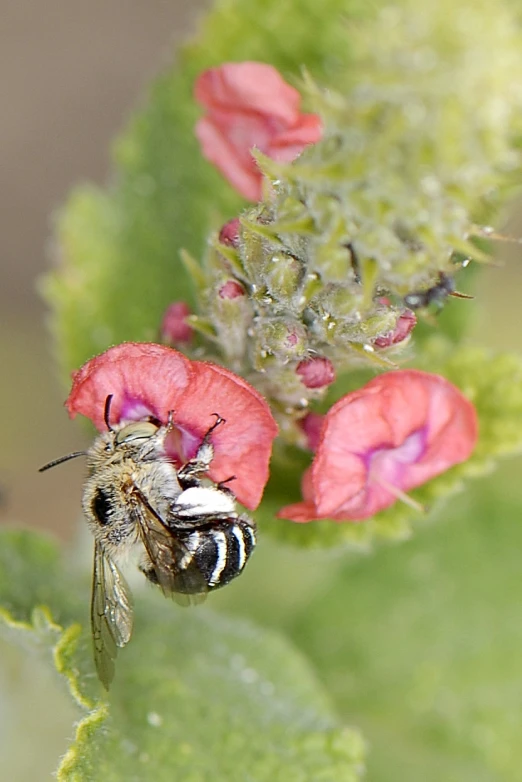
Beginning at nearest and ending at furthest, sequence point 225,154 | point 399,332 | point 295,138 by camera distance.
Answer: point 399,332 < point 295,138 < point 225,154

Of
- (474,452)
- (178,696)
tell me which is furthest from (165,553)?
(474,452)

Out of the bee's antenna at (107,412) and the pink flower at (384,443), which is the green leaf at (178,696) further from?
the pink flower at (384,443)

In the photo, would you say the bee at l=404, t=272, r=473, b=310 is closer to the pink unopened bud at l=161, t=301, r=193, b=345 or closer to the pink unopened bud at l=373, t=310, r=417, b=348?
the pink unopened bud at l=373, t=310, r=417, b=348

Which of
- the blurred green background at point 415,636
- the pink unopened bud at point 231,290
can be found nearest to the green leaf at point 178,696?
the blurred green background at point 415,636

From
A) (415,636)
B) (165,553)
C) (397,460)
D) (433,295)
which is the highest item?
(433,295)

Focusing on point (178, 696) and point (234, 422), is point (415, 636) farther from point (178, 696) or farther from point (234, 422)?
point (234, 422)

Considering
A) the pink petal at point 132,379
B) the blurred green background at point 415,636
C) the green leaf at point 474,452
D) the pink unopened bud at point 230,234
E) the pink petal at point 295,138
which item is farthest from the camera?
the blurred green background at point 415,636
